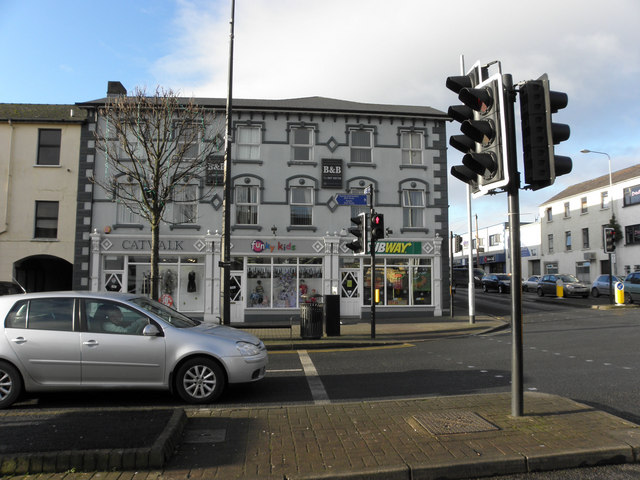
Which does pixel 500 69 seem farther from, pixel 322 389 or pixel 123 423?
pixel 123 423

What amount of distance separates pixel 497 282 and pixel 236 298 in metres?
24.6

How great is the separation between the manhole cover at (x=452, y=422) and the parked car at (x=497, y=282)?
107 ft

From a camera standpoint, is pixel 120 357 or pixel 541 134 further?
pixel 120 357

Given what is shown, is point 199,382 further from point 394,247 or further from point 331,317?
point 394,247

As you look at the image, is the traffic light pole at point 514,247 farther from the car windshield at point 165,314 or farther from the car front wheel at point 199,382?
the car windshield at point 165,314

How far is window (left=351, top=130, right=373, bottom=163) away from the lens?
2120 centimetres

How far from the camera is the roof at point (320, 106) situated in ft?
67.3

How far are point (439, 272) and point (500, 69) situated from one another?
1675cm

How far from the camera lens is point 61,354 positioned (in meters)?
6.06

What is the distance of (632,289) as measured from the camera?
948 inches

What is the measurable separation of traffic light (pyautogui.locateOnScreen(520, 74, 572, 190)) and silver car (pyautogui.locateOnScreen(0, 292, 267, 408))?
14.4 feet

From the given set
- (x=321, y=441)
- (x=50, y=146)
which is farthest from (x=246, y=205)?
(x=321, y=441)

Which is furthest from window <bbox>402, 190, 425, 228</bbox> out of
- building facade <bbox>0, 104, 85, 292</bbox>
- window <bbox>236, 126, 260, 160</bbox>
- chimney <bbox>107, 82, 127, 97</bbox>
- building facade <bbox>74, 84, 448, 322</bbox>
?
building facade <bbox>0, 104, 85, 292</bbox>

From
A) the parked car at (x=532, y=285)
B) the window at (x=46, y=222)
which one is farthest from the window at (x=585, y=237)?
the window at (x=46, y=222)
